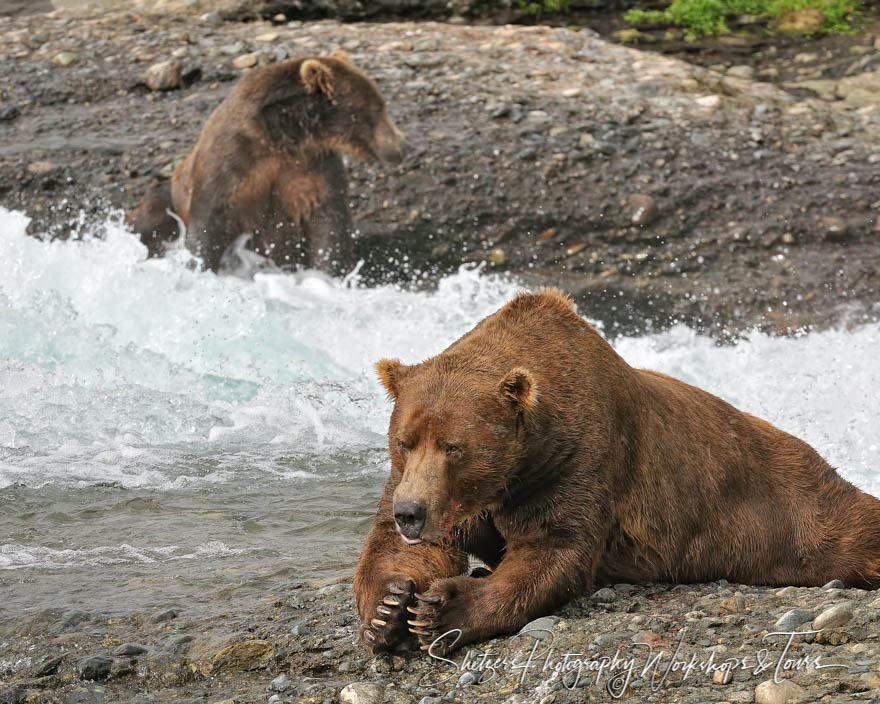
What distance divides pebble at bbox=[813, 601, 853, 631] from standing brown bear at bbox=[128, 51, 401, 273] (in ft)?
26.3

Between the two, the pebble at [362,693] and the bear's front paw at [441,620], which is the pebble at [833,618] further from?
the pebble at [362,693]

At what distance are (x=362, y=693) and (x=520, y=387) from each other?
1.06 metres

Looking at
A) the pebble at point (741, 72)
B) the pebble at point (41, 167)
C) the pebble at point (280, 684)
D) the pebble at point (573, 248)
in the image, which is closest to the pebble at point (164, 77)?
the pebble at point (41, 167)

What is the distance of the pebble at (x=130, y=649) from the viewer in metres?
4.28

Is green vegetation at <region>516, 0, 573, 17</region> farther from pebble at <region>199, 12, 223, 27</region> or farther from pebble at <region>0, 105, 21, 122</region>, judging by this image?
pebble at <region>0, 105, 21, 122</region>

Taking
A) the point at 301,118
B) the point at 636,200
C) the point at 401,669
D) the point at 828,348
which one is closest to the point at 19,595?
the point at 401,669

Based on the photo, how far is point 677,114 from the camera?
14.2 metres

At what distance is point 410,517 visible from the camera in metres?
3.81

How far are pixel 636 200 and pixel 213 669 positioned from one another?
9.74 meters

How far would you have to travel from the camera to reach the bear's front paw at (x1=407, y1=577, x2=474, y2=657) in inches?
153

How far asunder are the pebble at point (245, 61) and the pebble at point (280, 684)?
1207cm

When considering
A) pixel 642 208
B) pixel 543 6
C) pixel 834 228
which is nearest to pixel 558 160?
pixel 642 208

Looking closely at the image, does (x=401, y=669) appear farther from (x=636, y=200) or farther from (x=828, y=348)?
(x=636, y=200)

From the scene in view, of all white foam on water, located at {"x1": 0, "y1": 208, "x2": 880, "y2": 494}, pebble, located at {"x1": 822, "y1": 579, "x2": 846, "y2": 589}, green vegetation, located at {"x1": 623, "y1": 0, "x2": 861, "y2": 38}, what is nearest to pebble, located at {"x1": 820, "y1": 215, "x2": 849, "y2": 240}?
white foam on water, located at {"x1": 0, "y1": 208, "x2": 880, "y2": 494}
